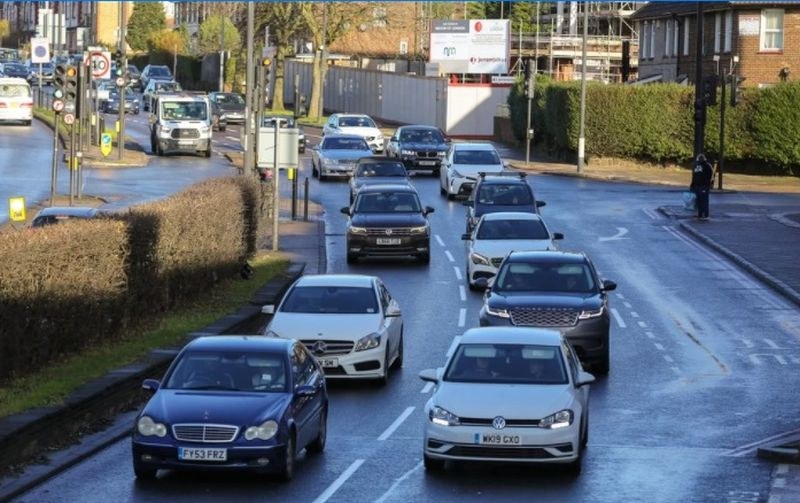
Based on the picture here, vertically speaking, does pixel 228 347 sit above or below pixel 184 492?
above

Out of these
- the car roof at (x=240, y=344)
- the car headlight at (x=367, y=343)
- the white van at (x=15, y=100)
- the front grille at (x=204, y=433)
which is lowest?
the front grille at (x=204, y=433)

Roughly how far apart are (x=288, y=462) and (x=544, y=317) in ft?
26.8

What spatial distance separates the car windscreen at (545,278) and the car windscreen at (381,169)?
22644 mm

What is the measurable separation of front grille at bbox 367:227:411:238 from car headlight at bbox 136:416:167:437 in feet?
67.3

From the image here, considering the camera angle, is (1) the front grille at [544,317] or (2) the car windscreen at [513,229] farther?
(2) the car windscreen at [513,229]

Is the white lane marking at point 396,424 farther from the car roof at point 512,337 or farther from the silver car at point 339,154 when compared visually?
the silver car at point 339,154

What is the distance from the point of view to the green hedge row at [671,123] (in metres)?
60.7

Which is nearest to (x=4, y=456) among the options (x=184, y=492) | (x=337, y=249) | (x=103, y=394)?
(x=184, y=492)

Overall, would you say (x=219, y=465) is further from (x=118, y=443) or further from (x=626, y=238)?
(x=626, y=238)

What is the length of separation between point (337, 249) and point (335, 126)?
28638 millimetres

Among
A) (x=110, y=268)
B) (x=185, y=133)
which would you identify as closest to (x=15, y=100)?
(x=185, y=133)

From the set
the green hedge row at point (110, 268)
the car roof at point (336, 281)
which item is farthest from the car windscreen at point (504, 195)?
the car roof at point (336, 281)

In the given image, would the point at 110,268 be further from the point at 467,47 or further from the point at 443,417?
the point at 467,47

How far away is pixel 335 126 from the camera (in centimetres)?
6731
